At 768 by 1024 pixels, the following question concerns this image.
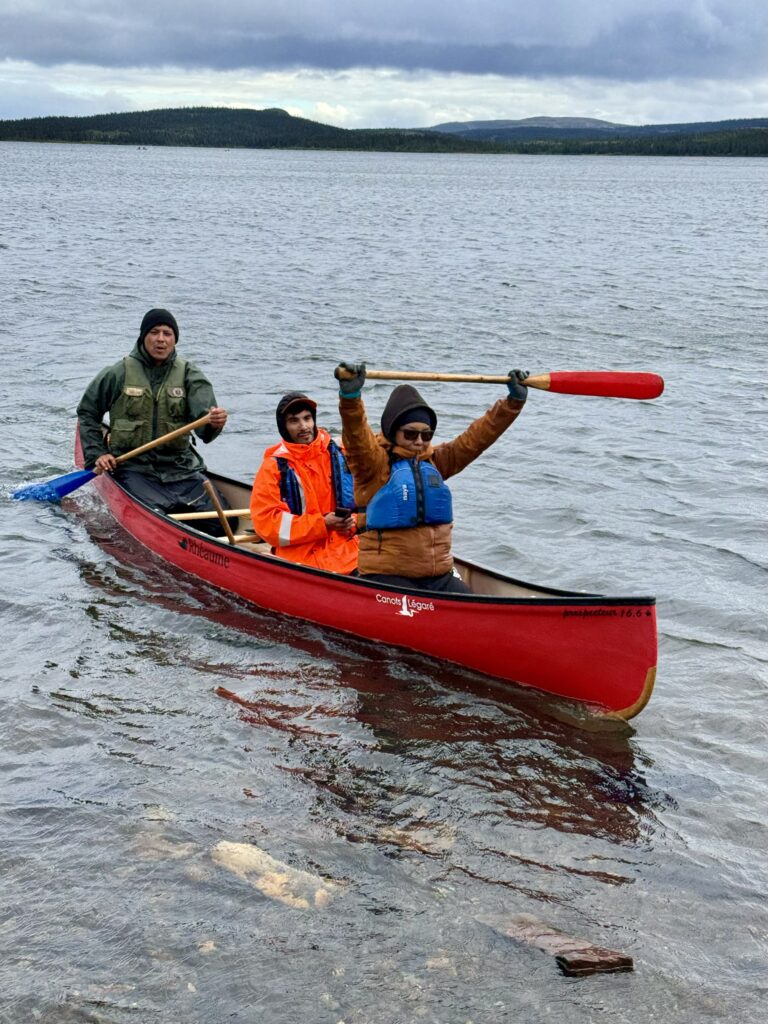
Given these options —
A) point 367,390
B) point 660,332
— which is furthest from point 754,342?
point 367,390

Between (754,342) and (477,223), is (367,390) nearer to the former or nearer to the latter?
(754,342)

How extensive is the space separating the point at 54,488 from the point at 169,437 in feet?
7.34

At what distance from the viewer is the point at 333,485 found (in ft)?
28.0

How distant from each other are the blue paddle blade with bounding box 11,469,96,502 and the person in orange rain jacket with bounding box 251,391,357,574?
3304 mm

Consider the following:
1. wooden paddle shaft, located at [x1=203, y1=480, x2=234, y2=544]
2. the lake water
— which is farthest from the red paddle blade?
wooden paddle shaft, located at [x1=203, y1=480, x2=234, y2=544]

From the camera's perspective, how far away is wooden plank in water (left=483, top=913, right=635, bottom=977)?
4617 millimetres

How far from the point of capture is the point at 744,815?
5980mm

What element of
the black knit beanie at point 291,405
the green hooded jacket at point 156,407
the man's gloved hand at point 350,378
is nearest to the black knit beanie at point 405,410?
the man's gloved hand at point 350,378

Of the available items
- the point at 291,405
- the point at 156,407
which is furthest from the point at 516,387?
the point at 156,407

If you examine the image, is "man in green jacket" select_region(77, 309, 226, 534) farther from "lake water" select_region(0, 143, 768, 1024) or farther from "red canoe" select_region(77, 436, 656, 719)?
"red canoe" select_region(77, 436, 656, 719)

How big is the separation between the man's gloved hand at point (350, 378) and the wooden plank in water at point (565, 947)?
307cm

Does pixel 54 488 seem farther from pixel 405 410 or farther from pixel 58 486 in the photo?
pixel 405 410

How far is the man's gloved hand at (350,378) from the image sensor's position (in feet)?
21.8

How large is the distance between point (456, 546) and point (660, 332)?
1300 centimetres
